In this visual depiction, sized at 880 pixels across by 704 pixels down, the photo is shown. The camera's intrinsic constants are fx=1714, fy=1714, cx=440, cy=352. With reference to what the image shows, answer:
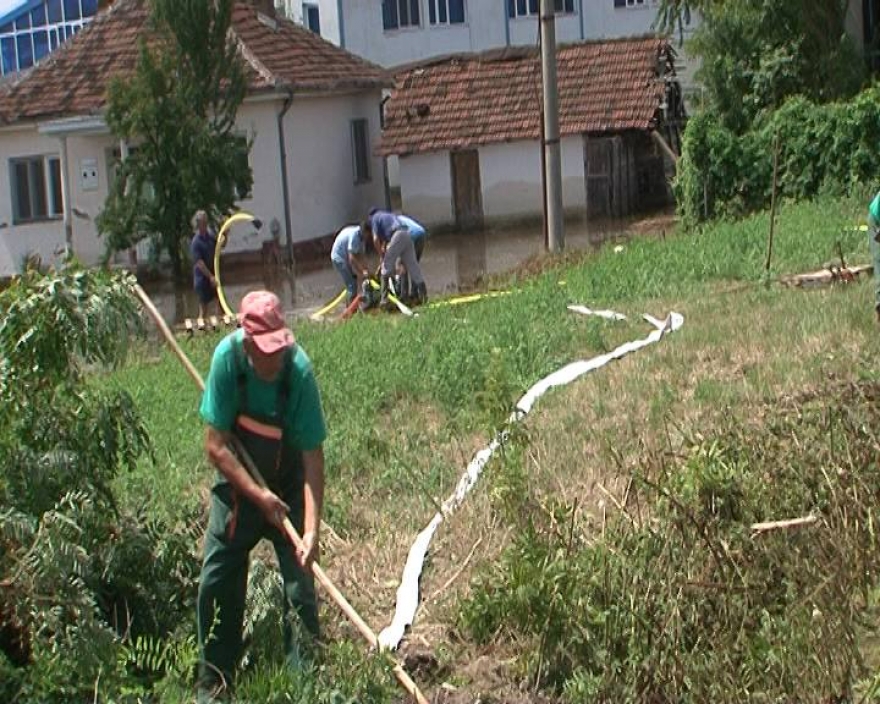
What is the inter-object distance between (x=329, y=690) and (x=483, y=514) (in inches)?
79.7

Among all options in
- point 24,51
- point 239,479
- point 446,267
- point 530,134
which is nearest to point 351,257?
point 446,267

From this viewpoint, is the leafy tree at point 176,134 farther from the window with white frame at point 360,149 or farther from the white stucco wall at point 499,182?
the white stucco wall at point 499,182

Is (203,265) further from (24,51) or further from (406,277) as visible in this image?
(24,51)

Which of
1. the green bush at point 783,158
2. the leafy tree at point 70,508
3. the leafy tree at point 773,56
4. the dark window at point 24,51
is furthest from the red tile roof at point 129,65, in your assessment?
the leafy tree at point 70,508

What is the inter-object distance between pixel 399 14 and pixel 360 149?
8.85 meters

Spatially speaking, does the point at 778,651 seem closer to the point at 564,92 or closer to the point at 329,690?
the point at 329,690

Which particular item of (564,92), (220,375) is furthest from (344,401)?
(564,92)

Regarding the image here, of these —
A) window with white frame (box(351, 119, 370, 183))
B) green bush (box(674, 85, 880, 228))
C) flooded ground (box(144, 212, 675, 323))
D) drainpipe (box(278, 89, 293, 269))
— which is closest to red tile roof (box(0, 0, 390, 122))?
drainpipe (box(278, 89, 293, 269))

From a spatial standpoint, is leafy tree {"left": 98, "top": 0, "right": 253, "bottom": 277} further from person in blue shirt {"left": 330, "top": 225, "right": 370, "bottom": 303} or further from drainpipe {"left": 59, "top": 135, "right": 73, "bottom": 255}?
person in blue shirt {"left": 330, "top": 225, "right": 370, "bottom": 303}

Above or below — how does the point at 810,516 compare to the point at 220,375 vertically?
below

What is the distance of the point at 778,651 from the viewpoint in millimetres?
7398

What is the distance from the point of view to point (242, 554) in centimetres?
776

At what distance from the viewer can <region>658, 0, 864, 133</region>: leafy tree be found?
97.2 feet

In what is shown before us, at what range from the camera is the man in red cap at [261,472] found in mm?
7441
